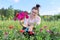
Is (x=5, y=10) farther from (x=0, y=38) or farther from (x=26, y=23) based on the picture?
(x=0, y=38)

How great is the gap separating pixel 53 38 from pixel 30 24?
1.07 metres

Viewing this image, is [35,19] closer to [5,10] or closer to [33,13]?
[33,13]

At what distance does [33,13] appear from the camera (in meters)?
4.52

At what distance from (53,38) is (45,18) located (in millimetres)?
7172

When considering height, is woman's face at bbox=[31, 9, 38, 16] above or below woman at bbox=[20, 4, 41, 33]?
above

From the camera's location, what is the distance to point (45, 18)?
1069 cm

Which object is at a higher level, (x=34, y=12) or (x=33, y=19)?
(x=34, y=12)

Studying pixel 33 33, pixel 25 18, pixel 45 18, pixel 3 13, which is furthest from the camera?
pixel 3 13

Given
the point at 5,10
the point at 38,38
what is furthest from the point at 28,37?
the point at 5,10

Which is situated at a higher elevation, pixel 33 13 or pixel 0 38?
pixel 33 13

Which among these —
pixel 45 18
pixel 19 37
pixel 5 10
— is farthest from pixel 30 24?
pixel 5 10

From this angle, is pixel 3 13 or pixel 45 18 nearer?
pixel 45 18

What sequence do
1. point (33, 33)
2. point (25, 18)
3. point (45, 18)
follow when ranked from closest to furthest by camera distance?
point (33, 33) → point (25, 18) → point (45, 18)

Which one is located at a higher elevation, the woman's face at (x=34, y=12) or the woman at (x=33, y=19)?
the woman's face at (x=34, y=12)
